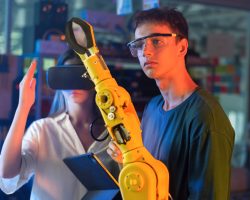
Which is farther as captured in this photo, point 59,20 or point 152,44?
point 59,20

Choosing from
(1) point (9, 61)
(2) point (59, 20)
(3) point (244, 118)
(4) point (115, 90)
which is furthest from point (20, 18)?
(3) point (244, 118)

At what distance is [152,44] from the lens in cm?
127

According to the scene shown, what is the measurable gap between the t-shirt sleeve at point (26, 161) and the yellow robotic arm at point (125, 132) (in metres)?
0.52

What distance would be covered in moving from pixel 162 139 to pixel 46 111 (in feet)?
4.17

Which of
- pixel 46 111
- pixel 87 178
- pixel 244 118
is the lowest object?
pixel 244 118

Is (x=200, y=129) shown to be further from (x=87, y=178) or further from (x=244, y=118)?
(x=244, y=118)

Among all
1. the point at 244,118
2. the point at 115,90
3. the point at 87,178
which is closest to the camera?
the point at 115,90

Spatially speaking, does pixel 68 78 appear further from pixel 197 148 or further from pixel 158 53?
pixel 197 148

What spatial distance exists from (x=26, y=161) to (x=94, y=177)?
31 centimetres

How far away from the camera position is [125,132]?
1.11m

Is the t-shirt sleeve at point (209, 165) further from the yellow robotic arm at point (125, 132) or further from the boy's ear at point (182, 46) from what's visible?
the boy's ear at point (182, 46)

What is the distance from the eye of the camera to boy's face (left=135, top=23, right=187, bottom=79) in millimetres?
1262

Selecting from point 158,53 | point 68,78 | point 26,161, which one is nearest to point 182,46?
point 158,53

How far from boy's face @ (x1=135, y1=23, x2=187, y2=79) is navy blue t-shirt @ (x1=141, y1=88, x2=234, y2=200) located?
11cm
